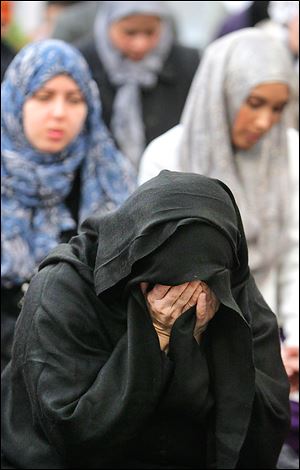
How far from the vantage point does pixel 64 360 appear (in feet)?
10.5

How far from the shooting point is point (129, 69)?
18.8 ft

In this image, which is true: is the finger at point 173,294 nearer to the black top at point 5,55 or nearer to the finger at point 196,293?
the finger at point 196,293

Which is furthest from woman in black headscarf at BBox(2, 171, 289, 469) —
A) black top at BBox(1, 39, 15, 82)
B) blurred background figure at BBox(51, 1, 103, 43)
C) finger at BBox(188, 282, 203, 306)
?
blurred background figure at BBox(51, 1, 103, 43)

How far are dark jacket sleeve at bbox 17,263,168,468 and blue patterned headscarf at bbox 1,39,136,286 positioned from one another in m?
1.14

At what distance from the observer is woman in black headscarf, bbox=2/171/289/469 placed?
3.09 m

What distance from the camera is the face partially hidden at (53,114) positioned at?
459 cm

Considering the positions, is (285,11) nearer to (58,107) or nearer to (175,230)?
(58,107)

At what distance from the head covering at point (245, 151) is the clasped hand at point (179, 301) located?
1369 millimetres

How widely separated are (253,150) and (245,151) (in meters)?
0.03

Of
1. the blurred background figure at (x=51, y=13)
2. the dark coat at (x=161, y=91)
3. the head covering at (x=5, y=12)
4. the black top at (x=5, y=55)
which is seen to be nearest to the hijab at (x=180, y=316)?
the black top at (x=5, y=55)

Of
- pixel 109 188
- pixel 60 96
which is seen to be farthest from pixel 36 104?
pixel 109 188

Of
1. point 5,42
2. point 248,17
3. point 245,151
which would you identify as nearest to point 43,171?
point 245,151

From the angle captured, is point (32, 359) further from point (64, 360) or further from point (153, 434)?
point (153, 434)

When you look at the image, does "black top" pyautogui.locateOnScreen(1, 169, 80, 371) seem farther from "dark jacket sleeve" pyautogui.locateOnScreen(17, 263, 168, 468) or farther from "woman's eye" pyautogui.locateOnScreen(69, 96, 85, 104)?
"dark jacket sleeve" pyautogui.locateOnScreen(17, 263, 168, 468)
